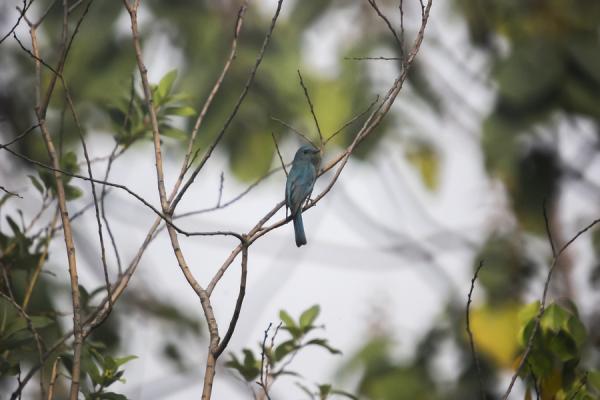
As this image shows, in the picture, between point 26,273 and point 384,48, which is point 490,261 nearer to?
point 384,48

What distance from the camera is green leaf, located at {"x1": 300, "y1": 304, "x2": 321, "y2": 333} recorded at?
3.12m

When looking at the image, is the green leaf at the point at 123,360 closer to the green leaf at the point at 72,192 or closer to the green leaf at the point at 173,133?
the green leaf at the point at 72,192

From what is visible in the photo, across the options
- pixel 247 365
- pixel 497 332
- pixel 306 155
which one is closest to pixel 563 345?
pixel 247 365

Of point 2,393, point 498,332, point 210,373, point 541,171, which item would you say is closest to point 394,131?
point 541,171

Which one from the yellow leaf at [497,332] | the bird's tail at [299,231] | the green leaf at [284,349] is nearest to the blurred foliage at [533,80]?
the yellow leaf at [497,332]

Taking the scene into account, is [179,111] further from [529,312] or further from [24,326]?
[529,312]

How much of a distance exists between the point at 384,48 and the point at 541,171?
1.18 meters

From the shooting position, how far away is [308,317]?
3146 millimetres

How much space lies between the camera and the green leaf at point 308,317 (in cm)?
312

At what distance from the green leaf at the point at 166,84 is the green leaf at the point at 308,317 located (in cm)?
98

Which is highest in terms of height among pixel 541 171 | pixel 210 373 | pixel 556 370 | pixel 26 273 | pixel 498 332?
pixel 541 171

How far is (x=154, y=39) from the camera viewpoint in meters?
5.12

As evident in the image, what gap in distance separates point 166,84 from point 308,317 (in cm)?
103

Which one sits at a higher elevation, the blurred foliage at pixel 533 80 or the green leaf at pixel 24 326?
the blurred foliage at pixel 533 80
